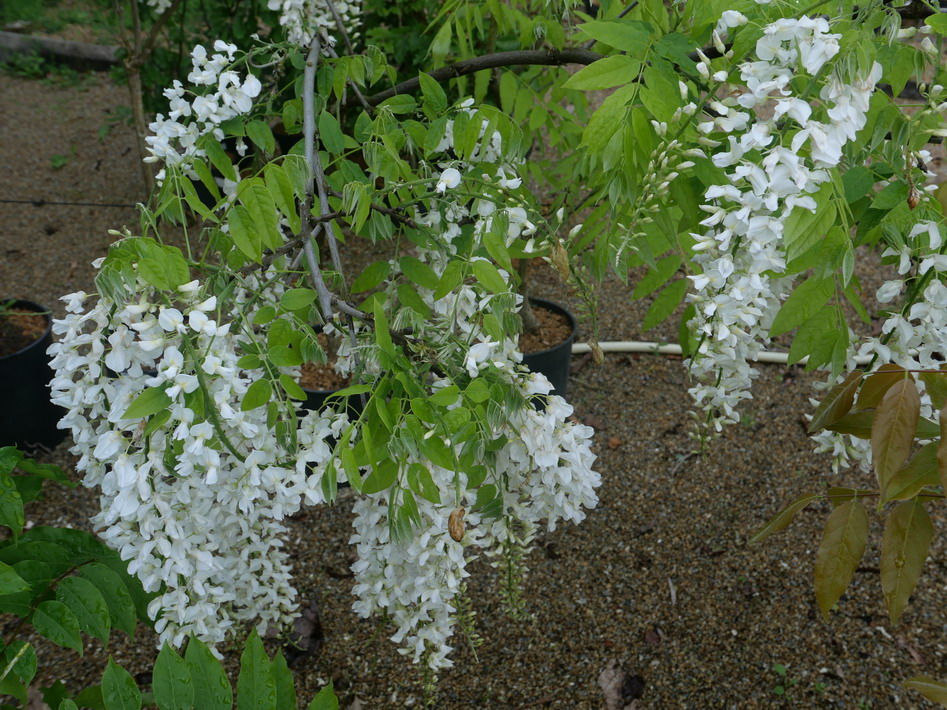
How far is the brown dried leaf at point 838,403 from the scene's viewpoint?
50.5 inches

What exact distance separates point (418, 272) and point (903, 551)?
1045mm

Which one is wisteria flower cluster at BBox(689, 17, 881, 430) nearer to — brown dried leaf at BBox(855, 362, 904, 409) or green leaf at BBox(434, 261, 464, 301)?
brown dried leaf at BBox(855, 362, 904, 409)

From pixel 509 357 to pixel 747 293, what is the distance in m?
0.43

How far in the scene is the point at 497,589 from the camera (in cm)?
251

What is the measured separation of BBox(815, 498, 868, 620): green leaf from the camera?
1274 millimetres

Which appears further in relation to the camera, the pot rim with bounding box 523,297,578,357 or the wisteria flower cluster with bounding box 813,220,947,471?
the pot rim with bounding box 523,297,578,357

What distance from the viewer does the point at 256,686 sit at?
4.04 feet

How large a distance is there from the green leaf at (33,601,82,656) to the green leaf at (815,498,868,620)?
1283 mm

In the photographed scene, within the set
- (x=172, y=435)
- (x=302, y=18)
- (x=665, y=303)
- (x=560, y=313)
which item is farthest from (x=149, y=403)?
(x=560, y=313)

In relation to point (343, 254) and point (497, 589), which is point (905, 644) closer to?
point (497, 589)

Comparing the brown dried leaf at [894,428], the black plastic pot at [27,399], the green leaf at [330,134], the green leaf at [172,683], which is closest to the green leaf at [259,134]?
the green leaf at [330,134]

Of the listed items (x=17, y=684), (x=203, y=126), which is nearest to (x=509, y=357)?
(x=203, y=126)

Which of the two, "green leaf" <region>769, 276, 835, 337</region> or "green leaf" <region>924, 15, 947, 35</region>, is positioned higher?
"green leaf" <region>924, 15, 947, 35</region>

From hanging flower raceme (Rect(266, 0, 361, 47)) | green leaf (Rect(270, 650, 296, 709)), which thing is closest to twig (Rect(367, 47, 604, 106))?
hanging flower raceme (Rect(266, 0, 361, 47))
